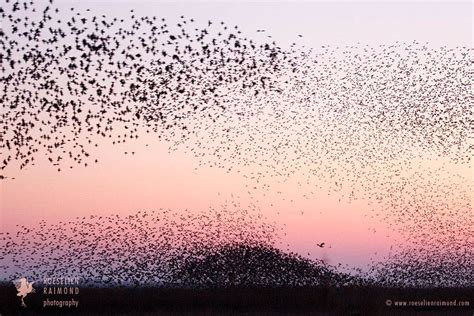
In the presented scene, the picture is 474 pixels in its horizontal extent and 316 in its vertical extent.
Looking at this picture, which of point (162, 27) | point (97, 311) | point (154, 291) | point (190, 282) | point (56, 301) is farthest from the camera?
point (154, 291)

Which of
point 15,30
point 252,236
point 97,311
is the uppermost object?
point 15,30

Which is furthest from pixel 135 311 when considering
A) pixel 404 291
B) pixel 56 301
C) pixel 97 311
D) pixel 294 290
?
pixel 404 291

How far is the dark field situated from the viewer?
1047 inches

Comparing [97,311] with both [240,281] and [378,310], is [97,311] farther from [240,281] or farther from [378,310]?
[378,310]

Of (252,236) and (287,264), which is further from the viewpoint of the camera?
(287,264)

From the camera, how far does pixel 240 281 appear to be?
29.4m

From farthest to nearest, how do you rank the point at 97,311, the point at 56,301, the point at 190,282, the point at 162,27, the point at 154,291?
the point at 154,291 < the point at 190,282 < the point at 97,311 < the point at 56,301 < the point at 162,27

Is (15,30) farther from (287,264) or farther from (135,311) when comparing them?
(287,264)

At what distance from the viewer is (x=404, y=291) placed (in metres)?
29.8

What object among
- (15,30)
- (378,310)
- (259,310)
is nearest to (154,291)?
(259,310)

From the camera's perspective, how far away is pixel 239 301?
1124 inches

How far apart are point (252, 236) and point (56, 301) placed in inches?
248

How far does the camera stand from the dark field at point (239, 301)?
2659 centimetres

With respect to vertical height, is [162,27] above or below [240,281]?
above
